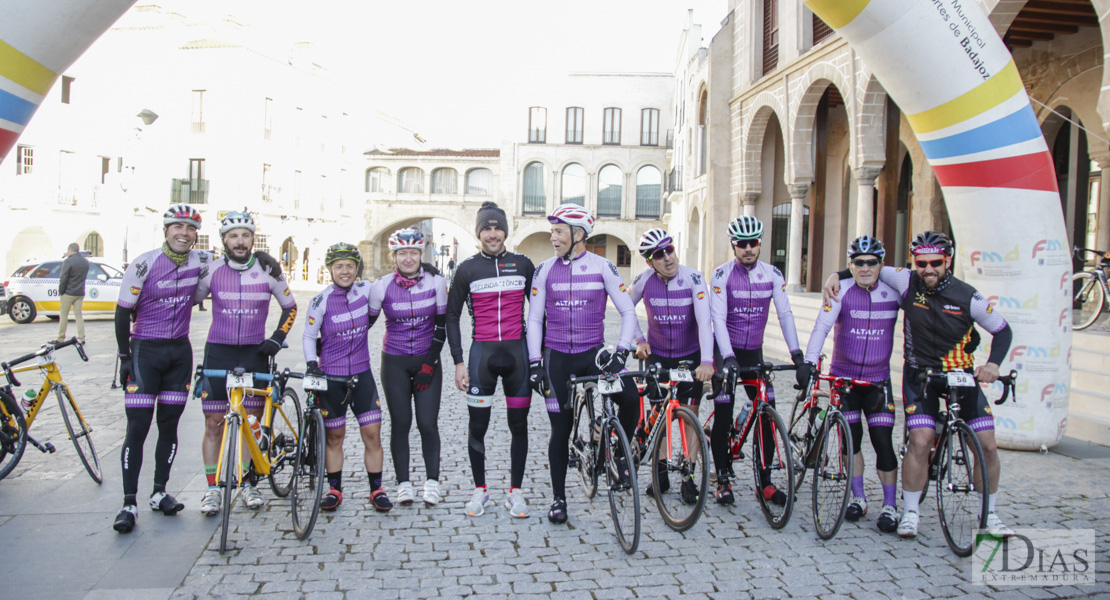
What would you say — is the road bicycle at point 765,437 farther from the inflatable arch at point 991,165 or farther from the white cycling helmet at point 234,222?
the white cycling helmet at point 234,222

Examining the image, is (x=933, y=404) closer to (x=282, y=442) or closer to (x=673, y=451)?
(x=673, y=451)

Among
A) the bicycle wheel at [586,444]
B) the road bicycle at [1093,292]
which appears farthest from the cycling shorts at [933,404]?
the road bicycle at [1093,292]

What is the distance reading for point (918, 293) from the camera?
16.3ft

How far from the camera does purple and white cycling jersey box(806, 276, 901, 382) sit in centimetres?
510

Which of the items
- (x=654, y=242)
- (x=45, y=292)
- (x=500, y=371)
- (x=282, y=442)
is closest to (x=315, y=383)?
(x=282, y=442)

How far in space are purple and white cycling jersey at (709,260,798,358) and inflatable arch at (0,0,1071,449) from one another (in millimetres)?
2664

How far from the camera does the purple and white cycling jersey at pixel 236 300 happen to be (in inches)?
209

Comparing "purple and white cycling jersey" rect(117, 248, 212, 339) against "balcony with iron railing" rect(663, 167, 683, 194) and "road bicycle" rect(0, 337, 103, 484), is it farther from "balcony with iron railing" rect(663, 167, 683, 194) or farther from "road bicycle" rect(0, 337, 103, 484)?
"balcony with iron railing" rect(663, 167, 683, 194)

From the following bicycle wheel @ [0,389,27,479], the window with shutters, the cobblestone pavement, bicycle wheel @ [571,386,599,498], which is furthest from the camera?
the window with shutters

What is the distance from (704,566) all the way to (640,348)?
→ 1.72 metres

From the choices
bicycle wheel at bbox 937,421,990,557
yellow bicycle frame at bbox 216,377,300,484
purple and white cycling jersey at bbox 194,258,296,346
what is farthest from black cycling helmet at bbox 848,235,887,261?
yellow bicycle frame at bbox 216,377,300,484

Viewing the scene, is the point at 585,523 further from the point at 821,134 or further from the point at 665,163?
the point at 665,163

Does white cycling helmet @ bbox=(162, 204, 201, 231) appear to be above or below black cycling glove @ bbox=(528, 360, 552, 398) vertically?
above

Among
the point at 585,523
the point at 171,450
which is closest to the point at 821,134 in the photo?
the point at 585,523
